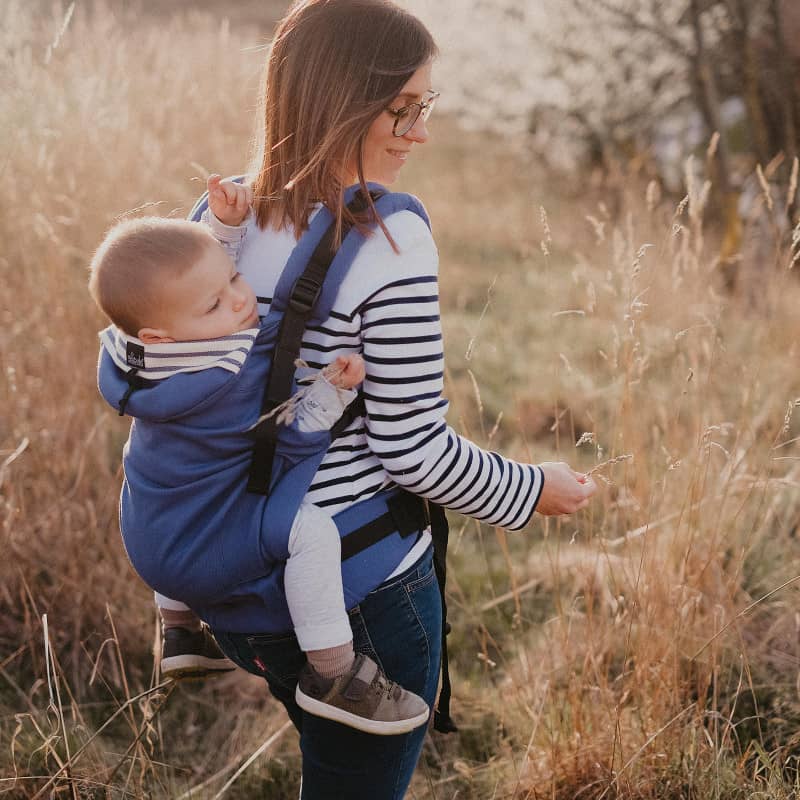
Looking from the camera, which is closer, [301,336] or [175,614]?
[301,336]

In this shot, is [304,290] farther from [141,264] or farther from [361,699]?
[361,699]

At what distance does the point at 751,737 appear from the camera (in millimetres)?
2221

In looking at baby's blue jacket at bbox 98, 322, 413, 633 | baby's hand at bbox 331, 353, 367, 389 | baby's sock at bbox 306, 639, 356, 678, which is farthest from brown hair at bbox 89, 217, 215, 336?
baby's sock at bbox 306, 639, 356, 678

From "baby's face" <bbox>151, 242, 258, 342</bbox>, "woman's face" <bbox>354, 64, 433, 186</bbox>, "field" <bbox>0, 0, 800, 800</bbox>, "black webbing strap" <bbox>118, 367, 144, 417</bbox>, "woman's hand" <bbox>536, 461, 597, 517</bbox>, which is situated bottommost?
"field" <bbox>0, 0, 800, 800</bbox>

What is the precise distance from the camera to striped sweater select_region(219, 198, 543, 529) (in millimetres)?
1234

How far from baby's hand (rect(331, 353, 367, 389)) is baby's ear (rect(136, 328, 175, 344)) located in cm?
25

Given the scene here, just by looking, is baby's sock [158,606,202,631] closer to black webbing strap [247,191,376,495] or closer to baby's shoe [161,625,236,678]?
baby's shoe [161,625,236,678]

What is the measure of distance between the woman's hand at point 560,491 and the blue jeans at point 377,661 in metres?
0.22

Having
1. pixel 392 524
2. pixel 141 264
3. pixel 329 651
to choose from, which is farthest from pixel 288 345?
pixel 329 651

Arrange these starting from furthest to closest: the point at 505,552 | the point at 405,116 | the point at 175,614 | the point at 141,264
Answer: the point at 505,552, the point at 175,614, the point at 405,116, the point at 141,264

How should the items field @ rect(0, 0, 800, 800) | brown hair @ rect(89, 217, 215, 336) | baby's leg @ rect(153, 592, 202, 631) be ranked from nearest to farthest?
brown hair @ rect(89, 217, 215, 336)
baby's leg @ rect(153, 592, 202, 631)
field @ rect(0, 0, 800, 800)

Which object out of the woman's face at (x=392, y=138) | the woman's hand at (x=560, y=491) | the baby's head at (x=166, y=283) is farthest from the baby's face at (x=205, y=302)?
the woman's hand at (x=560, y=491)

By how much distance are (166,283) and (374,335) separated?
0.30 m

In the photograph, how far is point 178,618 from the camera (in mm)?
1622
